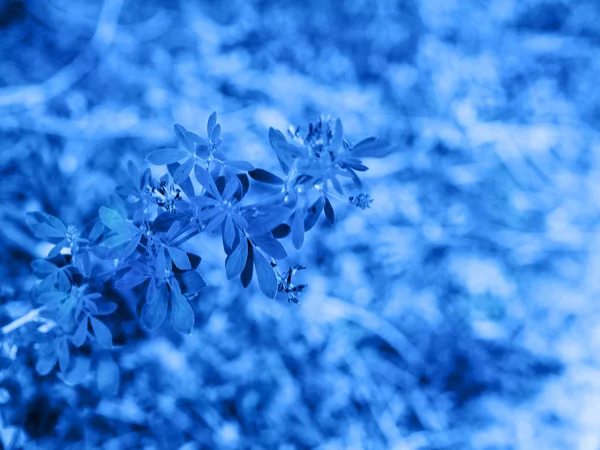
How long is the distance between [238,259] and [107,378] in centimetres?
61

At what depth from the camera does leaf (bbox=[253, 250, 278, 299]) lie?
91 cm

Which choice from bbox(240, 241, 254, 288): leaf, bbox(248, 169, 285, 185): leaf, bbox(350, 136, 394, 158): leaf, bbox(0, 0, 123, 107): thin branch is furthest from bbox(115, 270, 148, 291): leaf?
bbox(0, 0, 123, 107): thin branch

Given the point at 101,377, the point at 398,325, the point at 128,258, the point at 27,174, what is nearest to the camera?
the point at 128,258

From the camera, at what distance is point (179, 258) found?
942 mm

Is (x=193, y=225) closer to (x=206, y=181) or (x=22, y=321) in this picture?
(x=206, y=181)

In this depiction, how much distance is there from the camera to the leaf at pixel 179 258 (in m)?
0.94

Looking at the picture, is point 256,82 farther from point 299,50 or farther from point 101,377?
point 101,377

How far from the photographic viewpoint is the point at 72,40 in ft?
5.88

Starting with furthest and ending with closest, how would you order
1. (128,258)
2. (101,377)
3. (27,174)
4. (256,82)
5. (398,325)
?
(256,82)
(398,325)
(27,174)
(101,377)
(128,258)

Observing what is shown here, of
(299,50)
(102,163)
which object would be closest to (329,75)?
(299,50)

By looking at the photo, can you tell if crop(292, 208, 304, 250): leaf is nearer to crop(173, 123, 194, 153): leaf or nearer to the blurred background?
crop(173, 123, 194, 153): leaf

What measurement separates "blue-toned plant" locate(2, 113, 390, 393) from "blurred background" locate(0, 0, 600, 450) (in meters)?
0.44

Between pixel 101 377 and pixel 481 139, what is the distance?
168cm

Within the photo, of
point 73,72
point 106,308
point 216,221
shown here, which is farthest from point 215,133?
point 73,72
